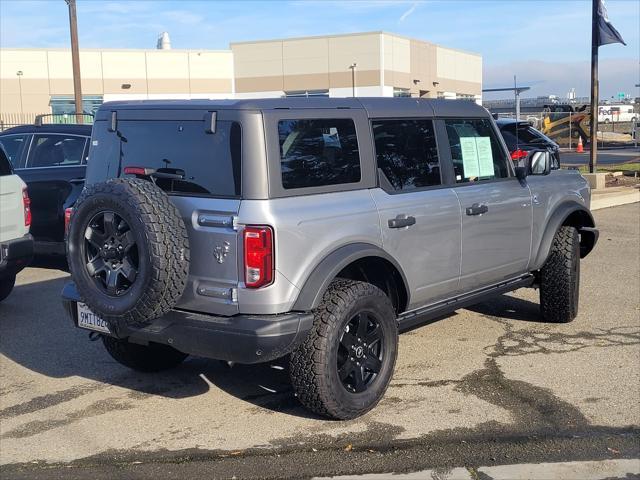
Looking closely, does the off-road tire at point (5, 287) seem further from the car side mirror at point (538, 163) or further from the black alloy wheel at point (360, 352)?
the car side mirror at point (538, 163)

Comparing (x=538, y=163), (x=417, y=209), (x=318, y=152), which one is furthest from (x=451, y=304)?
(x=318, y=152)

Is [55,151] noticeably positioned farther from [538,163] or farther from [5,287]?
[538,163]

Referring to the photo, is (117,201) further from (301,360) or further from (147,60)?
(147,60)

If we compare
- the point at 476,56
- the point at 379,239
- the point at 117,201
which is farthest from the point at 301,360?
the point at 476,56

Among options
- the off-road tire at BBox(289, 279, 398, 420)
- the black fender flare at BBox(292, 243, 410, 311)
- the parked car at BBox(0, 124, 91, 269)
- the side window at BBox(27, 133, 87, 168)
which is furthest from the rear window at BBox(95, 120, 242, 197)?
the side window at BBox(27, 133, 87, 168)

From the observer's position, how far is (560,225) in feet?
21.3

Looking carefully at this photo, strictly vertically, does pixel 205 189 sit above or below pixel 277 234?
above

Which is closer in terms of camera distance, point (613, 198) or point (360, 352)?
point (360, 352)

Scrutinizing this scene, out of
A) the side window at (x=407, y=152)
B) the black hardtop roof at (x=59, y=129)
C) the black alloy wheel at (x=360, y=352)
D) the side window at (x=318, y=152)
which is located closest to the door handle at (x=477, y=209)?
the side window at (x=407, y=152)

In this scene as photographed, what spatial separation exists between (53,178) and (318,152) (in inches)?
212

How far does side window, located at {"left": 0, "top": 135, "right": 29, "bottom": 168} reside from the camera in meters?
9.26

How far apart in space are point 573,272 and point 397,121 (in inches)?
98.6

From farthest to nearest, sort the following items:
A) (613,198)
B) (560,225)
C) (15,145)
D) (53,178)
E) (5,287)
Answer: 1. (613,198)
2. (15,145)
3. (53,178)
4. (5,287)
5. (560,225)

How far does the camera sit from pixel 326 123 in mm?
4648
